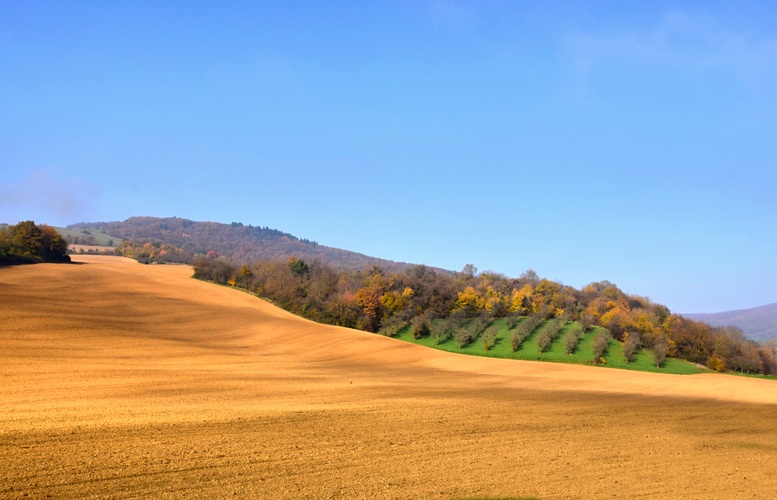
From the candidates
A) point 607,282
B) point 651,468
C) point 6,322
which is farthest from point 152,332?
point 607,282

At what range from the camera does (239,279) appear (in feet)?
292

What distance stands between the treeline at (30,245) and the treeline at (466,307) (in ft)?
63.5

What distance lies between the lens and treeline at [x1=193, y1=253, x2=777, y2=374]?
61688 millimetres

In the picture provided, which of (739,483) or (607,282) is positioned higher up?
(607,282)

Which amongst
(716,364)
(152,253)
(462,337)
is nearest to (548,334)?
(462,337)

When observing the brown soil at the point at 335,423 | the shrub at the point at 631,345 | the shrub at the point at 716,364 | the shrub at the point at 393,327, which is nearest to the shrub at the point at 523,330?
the shrub at the point at 631,345

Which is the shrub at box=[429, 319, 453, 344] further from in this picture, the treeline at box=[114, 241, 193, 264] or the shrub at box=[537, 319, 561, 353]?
the treeline at box=[114, 241, 193, 264]

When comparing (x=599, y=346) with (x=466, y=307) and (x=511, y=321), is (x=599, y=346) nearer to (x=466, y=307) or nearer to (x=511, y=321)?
(x=511, y=321)

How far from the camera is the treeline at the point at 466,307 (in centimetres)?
6169

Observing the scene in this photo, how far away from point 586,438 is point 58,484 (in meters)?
16.2

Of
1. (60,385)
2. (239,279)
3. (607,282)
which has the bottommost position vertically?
(60,385)

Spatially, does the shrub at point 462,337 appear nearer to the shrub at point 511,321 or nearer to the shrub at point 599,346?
the shrub at point 511,321

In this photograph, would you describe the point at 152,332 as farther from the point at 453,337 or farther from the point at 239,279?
the point at 239,279

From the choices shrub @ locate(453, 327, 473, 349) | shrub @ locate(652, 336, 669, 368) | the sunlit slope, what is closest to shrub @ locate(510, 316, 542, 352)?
shrub @ locate(453, 327, 473, 349)
